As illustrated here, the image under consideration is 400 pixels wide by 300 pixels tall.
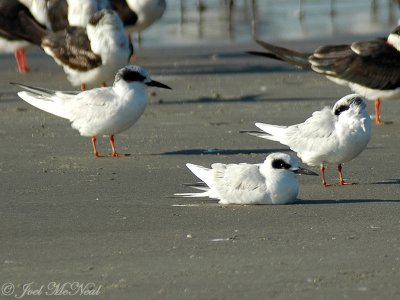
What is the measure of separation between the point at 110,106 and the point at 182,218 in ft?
7.44

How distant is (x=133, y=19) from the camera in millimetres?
14609

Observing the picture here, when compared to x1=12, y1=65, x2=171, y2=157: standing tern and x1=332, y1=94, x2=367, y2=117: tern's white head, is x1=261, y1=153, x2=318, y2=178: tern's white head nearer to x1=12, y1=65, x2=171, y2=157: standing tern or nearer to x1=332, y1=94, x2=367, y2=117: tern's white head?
x1=332, y1=94, x2=367, y2=117: tern's white head

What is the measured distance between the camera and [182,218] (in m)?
6.31

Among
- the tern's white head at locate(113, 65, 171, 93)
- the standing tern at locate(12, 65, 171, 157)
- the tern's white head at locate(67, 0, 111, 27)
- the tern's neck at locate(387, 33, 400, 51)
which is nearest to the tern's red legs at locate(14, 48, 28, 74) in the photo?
the tern's white head at locate(67, 0, 111, 27)

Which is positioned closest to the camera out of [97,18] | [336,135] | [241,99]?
[336,135]

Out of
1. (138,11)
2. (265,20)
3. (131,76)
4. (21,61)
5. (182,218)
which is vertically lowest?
(265,20)

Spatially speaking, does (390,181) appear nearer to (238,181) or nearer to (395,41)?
(238,181)

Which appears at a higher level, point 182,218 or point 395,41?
point 182,218

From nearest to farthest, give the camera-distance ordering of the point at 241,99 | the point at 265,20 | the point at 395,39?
1. the point at 395,39
2. the point at 241,99
3. the point at 265,20

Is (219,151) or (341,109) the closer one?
(341,109)

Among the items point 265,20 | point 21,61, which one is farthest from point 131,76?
point 265,20

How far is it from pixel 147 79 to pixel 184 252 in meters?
3.22

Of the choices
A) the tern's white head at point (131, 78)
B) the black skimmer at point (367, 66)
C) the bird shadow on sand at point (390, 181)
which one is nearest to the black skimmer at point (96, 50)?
the black skimmer at point (367, 66)

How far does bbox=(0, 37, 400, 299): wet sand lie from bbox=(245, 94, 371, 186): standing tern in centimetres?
19
